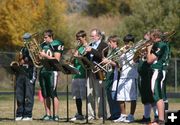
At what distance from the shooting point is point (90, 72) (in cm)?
1477

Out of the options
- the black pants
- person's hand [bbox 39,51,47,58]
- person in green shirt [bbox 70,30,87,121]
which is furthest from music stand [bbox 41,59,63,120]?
the black pants

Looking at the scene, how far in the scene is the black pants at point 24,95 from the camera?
50.0 ft

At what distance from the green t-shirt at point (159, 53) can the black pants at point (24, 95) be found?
3479mm

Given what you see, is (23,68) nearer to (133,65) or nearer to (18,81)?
(18,81)

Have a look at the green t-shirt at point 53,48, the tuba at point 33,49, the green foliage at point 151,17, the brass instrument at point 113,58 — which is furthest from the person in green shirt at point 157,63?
the green foliage at point 151,17

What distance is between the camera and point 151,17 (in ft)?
145

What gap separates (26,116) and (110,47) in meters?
2.55

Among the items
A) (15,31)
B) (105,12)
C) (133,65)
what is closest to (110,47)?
(133,65)

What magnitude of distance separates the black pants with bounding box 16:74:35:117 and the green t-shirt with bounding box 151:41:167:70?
348 centimetres

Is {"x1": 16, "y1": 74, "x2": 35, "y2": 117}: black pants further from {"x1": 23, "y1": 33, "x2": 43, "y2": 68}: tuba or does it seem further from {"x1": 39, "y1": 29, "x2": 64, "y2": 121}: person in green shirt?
{"x1": 23, "y1": 33, "x2": 43, "y2": 68}: tuba

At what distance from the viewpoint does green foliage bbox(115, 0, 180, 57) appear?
43.2 metres

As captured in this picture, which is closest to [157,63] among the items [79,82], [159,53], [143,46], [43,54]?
[159,53]

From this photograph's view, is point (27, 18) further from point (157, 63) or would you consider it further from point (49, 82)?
point (157, 63)

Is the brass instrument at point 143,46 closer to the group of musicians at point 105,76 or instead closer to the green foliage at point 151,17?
the group of musicians at point 105,76
